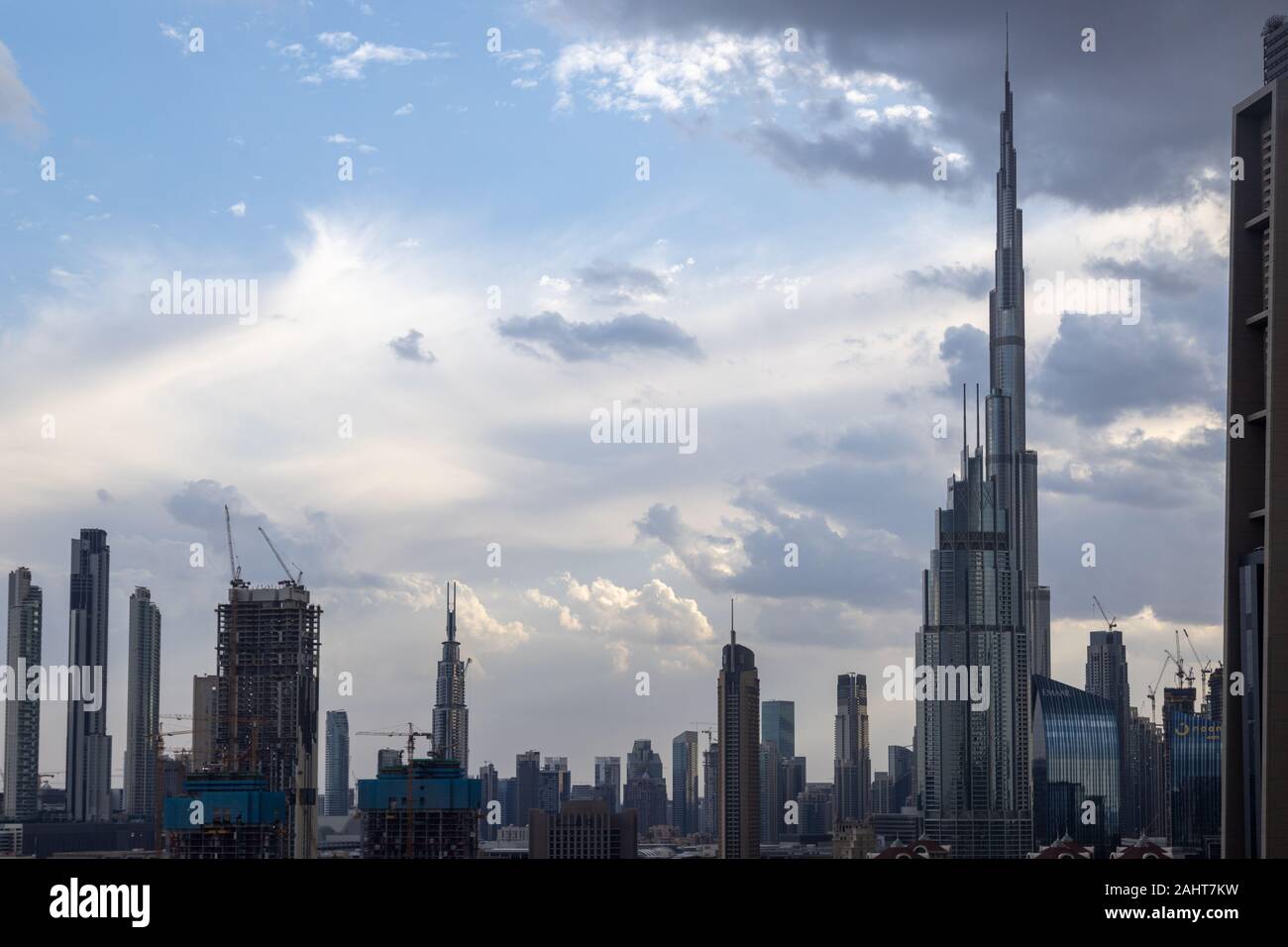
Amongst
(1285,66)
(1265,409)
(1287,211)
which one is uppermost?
(1285,66)
